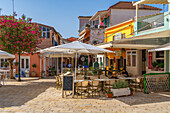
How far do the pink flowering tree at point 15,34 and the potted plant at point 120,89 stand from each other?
9.11 meters

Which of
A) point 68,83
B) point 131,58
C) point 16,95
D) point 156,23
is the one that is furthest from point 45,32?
point 68,83

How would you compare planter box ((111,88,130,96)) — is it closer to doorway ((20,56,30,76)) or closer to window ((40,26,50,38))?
doorway ((20,56,30,76))

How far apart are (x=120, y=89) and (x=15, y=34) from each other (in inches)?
400

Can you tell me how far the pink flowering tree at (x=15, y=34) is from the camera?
49.8ft

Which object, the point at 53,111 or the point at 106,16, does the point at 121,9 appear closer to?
the point at 106,16

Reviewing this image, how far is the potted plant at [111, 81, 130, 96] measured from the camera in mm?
8812

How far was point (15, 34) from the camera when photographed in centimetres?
1548

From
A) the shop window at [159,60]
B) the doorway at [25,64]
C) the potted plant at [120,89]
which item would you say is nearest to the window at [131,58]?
the shop window at [159,60]

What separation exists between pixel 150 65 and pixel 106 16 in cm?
1315

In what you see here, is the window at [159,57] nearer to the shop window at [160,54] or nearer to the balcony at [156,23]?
the shop window at [160,54]

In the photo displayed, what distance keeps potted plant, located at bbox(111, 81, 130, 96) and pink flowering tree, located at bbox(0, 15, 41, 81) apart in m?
9.11

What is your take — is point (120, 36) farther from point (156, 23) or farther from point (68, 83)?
point (68, 83)

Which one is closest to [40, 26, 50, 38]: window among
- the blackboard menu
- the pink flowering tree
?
the pink flowering tree

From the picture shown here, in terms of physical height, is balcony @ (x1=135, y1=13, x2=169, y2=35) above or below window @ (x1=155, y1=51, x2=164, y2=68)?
above
